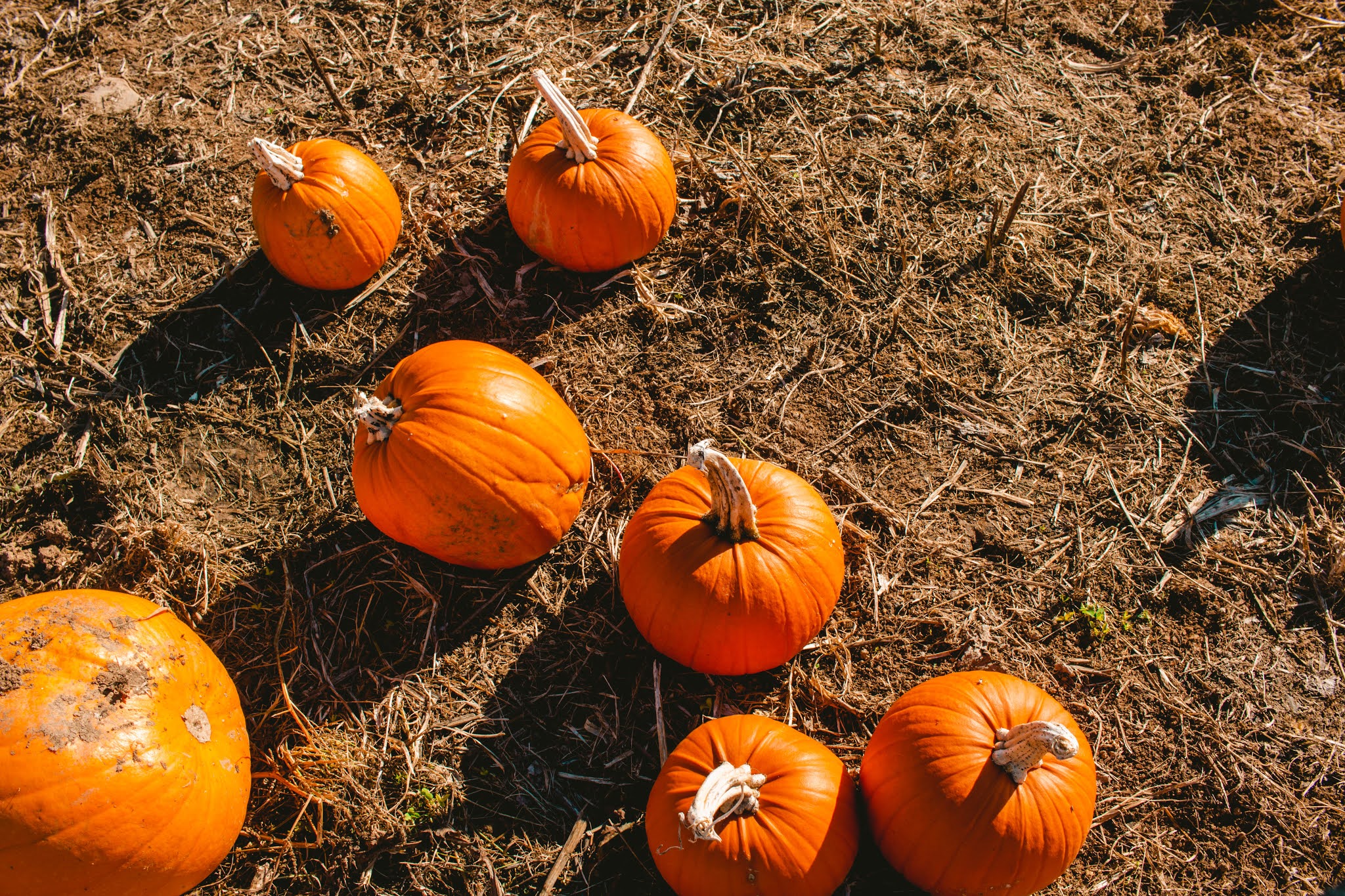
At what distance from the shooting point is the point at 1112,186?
520cm

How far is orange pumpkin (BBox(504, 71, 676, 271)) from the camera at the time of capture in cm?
434

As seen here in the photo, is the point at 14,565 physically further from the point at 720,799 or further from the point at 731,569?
the point at 720,799

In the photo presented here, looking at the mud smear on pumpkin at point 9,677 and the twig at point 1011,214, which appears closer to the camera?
the mud smear on pumpkin at point 9,677

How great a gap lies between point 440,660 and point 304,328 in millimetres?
2147

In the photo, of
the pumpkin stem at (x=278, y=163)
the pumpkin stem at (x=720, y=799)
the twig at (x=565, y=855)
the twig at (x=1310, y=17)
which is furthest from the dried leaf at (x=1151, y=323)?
the pumpkin stem at (x=278, y=163)

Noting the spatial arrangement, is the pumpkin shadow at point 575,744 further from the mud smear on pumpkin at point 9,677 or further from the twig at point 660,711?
the mud smear on pumpkin at point 9,677

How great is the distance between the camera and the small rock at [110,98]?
546 cm

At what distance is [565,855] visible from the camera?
3387 millimetres

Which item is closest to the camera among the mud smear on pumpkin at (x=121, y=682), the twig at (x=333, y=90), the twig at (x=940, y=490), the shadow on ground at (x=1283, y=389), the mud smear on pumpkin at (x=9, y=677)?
the mud smear on pumpkin at (x=9, y=677)

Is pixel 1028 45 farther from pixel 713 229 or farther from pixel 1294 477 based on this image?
pixel 1294 477

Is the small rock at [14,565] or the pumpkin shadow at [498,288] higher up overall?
the pumpkin shadow at [498,288]

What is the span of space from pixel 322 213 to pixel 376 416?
148cm

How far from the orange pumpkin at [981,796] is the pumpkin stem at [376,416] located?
8.10ft

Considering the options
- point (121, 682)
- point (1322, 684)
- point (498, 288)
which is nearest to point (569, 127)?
point (498, 288)
